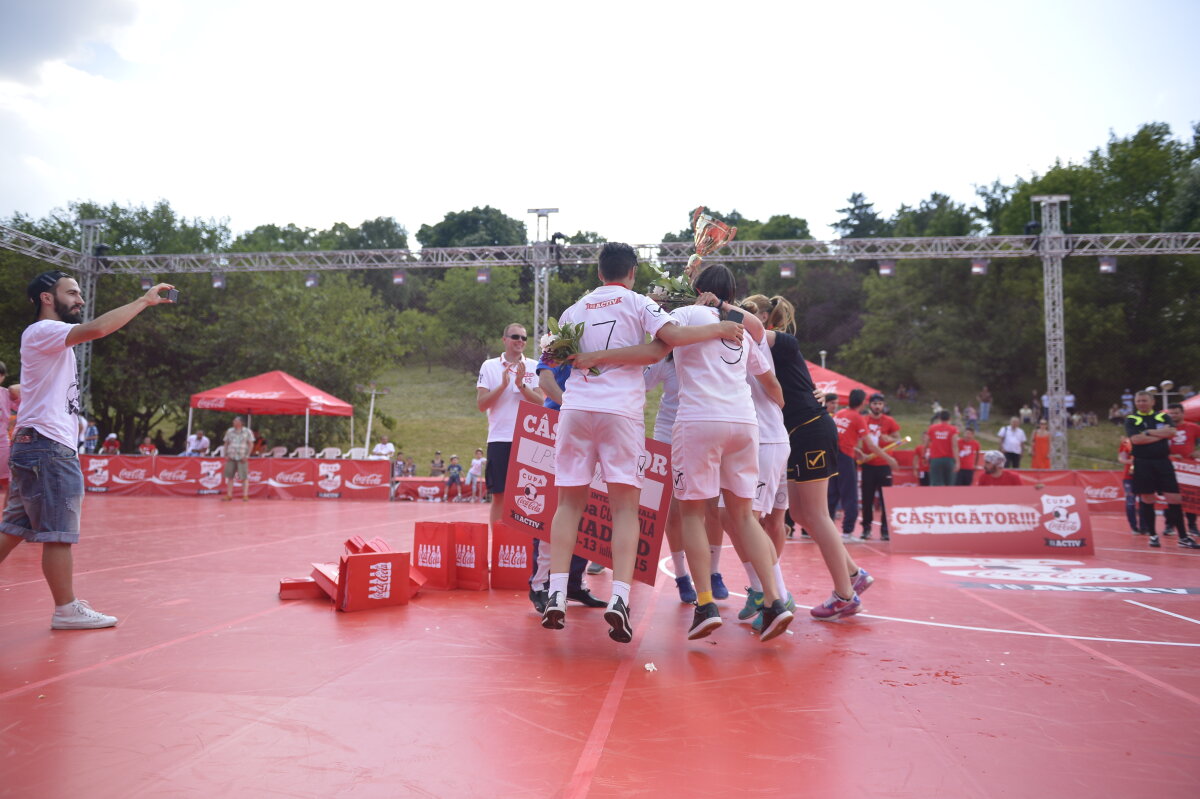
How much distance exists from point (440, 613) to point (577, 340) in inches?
82.4

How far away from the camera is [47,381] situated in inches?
162

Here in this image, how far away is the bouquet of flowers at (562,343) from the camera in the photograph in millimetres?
3824

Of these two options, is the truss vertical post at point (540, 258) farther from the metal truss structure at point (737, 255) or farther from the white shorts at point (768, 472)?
the white shorts at point (768, 472)

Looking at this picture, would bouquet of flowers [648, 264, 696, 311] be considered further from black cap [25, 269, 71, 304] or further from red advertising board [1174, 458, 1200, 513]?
red advertising board [1174, 458, 1200, 513]

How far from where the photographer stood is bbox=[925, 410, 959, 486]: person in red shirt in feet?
36.9

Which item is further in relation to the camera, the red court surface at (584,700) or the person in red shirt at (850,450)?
the person in red shirt at (850,450)

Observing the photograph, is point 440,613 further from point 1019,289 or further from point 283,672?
point 1019,289

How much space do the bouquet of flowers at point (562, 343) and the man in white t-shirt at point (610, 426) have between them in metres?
0.06

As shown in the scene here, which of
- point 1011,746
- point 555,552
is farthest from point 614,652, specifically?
point 1011,746

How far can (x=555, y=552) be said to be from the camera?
3.88m

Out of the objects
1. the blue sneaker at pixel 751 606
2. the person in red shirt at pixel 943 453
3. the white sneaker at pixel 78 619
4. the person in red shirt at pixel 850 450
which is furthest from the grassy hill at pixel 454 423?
the white sneaker at pixel 78 619

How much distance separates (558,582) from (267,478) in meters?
16.6

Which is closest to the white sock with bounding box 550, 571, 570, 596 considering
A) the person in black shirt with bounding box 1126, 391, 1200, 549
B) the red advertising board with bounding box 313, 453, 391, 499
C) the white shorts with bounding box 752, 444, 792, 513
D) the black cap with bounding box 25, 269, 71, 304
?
the white shorts with bounding box 752, 444, 792, 513

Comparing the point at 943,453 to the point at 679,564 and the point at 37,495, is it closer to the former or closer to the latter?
the point at 679,564
